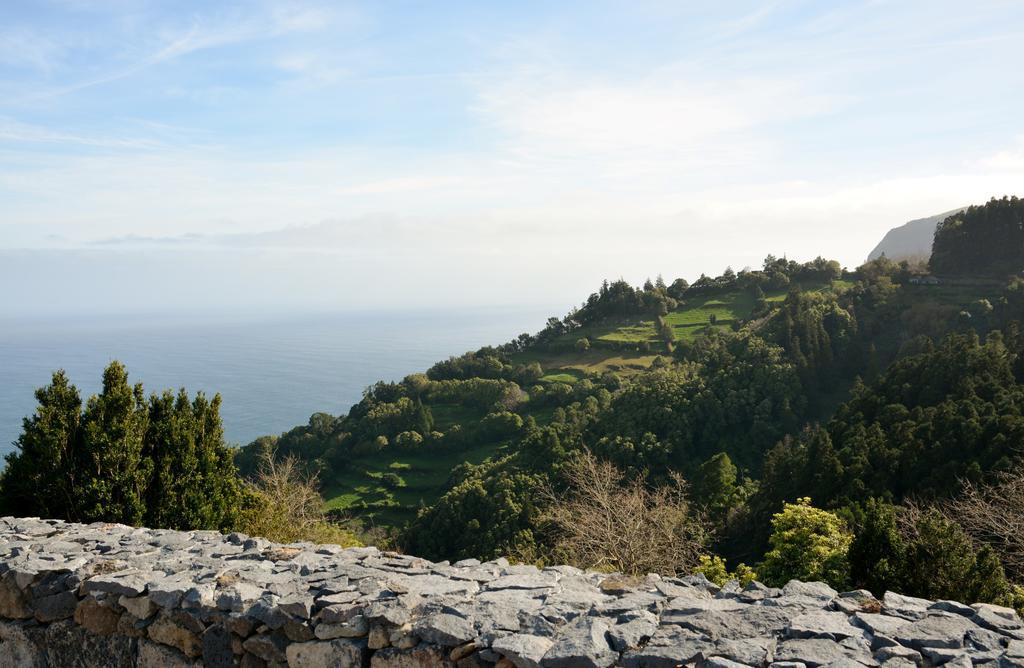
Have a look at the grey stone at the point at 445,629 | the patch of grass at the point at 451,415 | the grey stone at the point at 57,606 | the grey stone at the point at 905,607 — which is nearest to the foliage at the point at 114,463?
the grey stone at the point at 57,606

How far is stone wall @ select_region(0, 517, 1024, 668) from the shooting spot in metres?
4.27

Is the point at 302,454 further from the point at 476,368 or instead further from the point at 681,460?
the point at 681,460

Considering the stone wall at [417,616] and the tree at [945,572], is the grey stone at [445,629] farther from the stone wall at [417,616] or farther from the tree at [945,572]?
the tree at [945,572]

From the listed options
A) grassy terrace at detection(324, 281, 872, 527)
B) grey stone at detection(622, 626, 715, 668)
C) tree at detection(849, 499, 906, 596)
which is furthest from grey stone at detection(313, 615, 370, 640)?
grassy terrace at detection(324, 281, 872, 527)

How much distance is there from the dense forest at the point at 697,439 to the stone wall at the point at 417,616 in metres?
4.28

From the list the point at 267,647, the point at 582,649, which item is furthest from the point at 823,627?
the point at 267,647

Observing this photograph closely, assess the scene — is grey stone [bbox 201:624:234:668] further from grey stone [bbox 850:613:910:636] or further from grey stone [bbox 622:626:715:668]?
grey stone [bbox 850:613:910:636]

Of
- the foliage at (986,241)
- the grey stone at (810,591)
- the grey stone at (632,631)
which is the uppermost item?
the foliage at (986,241)

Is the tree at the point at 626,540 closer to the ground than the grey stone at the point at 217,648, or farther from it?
closer to the ground

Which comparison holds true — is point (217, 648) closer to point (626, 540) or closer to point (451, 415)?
point (626, 540)

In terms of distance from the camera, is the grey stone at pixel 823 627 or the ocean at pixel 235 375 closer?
the grey stone at pixel 823 627

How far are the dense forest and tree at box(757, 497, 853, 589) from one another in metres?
0.06

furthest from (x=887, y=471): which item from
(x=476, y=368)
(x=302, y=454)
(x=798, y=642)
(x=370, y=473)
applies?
(x=476, y=368)

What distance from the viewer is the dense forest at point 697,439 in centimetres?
1124
